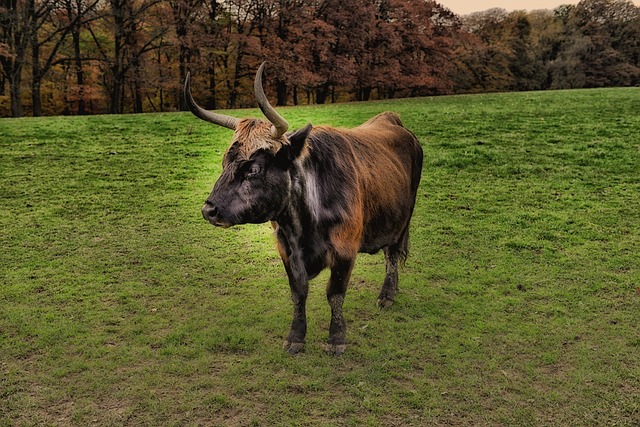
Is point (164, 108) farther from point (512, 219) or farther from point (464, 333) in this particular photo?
point (464, 333)

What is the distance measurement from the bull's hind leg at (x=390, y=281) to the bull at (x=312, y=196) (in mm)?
13

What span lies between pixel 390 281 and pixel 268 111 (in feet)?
9.96

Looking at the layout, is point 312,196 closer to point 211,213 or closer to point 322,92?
point 211,213

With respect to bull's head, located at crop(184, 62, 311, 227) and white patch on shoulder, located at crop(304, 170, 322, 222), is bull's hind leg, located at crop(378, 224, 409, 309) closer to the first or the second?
white patch on shoulder, located at crop(304, 170, 322, 222)

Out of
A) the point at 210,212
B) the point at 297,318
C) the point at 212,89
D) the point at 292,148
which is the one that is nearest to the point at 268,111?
the point at 292,148

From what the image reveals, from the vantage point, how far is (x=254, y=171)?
4477 mm

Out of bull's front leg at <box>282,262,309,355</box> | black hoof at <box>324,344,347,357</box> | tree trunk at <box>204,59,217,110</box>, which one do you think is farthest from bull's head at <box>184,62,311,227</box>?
tree trunk at <box>204,59,217,110</box>

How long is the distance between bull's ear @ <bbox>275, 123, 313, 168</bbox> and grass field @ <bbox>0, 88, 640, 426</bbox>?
1992mm

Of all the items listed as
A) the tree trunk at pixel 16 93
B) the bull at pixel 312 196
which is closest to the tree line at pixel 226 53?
the tree trunk at pixel 16 93

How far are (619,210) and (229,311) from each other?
26.2 ft

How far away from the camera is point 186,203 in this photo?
36.3ft

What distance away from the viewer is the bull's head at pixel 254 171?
4391mm

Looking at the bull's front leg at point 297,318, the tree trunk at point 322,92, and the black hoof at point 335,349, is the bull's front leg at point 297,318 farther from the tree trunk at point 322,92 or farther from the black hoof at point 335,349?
the tree trunk at point 322,92

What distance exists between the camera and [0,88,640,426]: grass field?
443 cm
